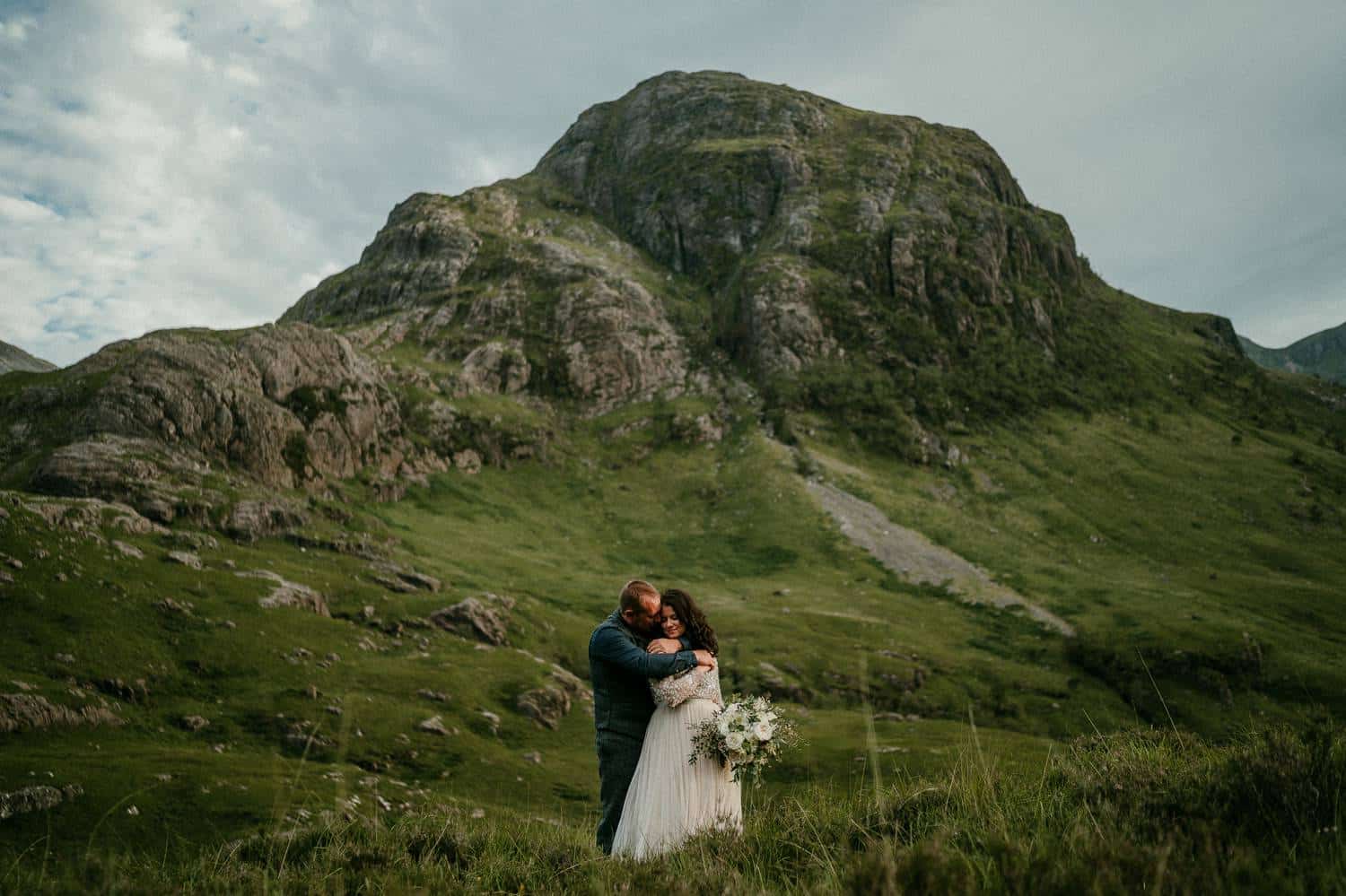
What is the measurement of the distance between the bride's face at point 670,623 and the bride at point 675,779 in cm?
61

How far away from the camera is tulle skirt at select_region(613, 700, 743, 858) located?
8.46 meters

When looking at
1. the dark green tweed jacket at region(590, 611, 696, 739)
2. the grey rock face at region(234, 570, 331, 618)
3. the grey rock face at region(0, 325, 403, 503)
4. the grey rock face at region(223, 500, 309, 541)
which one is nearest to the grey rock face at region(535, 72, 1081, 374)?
the grey rock face at region(0, 325, 403, 503)

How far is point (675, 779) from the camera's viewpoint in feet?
28.8

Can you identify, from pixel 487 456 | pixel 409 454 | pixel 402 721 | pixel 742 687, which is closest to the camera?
pixel 402 721

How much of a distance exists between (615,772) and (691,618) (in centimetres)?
236

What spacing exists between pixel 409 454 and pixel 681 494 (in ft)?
139

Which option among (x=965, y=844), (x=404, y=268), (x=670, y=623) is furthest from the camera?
(x=404, y=268)

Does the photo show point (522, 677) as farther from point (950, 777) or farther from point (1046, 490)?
point (1046, 490)

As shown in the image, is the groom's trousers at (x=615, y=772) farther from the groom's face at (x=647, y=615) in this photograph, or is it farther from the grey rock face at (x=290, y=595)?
the grey rock face at (x=290, y=595)

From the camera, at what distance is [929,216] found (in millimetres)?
180250

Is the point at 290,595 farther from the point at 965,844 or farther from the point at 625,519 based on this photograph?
the point at 625,519

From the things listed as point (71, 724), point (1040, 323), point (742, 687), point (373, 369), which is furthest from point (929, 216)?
point (71, 724)

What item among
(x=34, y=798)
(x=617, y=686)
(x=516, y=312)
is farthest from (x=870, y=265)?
(x=617, y=686)

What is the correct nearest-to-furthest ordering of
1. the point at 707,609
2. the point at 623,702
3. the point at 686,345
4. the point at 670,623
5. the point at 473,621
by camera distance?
the point at 670,623 → the point at 623,702 → the point at 473,621 → the point at 707,609 → the point at 686,345
